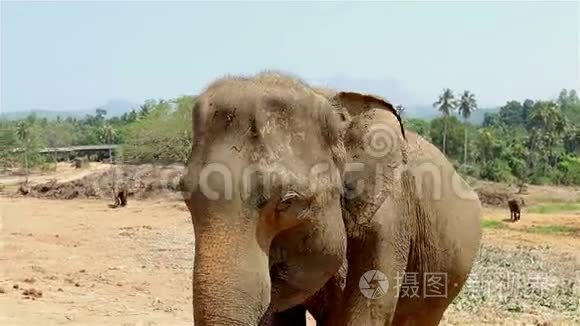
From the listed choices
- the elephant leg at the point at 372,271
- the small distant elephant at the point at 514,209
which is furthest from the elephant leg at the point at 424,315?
the small distant elephant at the point at 514,209

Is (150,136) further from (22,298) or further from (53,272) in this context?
(22,298)

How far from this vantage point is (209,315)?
2609mm

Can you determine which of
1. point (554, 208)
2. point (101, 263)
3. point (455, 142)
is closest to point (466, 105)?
point (455, 142)

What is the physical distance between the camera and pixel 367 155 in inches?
145

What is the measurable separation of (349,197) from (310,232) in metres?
0.50

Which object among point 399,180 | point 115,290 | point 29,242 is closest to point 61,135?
point 29,242

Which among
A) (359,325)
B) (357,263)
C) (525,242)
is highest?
(357,263)

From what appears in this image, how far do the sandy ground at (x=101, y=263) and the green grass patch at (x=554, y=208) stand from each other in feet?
20.2

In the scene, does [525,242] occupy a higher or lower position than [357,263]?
lower

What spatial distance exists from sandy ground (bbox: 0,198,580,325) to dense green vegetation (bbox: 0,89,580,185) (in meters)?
7.32

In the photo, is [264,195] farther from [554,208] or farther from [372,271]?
[554,208]

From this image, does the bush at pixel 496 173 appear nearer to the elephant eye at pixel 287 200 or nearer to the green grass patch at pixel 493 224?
the green grass patch at pixel 493 224

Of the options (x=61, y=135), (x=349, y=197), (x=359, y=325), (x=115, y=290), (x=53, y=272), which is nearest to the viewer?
(x=349, y=197)

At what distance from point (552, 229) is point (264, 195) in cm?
2454
